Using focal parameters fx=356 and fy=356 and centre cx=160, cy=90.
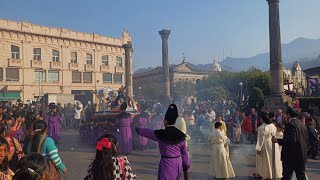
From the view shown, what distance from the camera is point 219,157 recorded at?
9250 millimetres

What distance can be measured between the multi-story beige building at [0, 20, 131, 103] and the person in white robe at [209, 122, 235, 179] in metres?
35.7

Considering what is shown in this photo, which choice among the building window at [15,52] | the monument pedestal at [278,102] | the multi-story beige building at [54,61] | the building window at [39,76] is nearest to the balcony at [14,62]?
the multi-story beige building at [54,61]

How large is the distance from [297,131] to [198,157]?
6.02m

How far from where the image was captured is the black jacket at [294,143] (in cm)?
721

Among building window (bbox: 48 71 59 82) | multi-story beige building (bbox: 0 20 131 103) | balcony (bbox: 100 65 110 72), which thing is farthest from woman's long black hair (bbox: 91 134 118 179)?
balcony (bbox: 100 65 110 72)

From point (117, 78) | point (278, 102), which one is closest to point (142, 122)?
point (278, 102)

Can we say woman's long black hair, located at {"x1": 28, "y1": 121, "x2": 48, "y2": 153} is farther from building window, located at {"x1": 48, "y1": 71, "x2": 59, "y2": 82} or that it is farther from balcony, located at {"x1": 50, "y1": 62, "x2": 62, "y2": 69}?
balcony, located at {"x1": 50, "y1": 62, "x2": 62, "y2": 69}

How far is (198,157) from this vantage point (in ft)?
42.4

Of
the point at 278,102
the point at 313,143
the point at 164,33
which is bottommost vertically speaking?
the point at 313,143

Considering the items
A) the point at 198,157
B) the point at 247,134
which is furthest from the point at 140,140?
the point at 247,134

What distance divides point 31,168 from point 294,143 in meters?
5.92

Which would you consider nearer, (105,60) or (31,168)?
(31,168)

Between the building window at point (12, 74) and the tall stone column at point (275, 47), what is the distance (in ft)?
111

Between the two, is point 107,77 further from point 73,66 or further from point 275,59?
point 275,59
